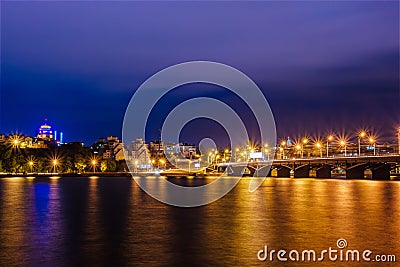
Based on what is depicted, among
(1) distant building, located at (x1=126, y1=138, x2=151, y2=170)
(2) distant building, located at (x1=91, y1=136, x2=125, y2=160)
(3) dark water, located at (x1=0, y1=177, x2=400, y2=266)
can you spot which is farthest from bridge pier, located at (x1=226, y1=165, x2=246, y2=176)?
(3) dark water, located at (x1=0, y1=177, x2=400, y2=266)

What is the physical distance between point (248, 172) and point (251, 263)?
13616cm

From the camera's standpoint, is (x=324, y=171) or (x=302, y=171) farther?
(x=302, y=171)

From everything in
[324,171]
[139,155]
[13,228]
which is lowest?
[13,228]

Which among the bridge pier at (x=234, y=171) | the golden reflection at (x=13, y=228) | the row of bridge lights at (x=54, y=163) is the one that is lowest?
the golden reflection at (x=13, y=228)

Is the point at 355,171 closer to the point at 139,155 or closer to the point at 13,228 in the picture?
the point at 13,228

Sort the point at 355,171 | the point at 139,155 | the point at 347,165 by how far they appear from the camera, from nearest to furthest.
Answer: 1. the point at 347,165
2. the point at 355,171
3. the point at 139,155

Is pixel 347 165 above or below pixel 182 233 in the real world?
above

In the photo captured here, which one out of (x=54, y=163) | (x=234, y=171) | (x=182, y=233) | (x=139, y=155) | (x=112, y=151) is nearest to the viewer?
(x=182, y=233)

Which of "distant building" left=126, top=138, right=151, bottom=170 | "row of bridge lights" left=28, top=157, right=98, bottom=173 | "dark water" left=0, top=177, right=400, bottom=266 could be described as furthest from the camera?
"distant building" left=126, top=138, right=151, bottom=170

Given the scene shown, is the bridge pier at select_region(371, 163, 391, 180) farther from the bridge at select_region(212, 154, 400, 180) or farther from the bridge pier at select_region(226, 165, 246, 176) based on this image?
the bridge pier at select_region(226, 165, 246, 176)

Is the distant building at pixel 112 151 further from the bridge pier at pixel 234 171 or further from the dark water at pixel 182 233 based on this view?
the dark water at pixel 182 233

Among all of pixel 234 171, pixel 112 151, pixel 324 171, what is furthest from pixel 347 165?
pixel 112 151

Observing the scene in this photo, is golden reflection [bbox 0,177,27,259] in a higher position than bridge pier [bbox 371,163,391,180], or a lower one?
lower

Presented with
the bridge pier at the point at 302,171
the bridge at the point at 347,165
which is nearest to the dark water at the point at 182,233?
the bridge at the point at 347,165
